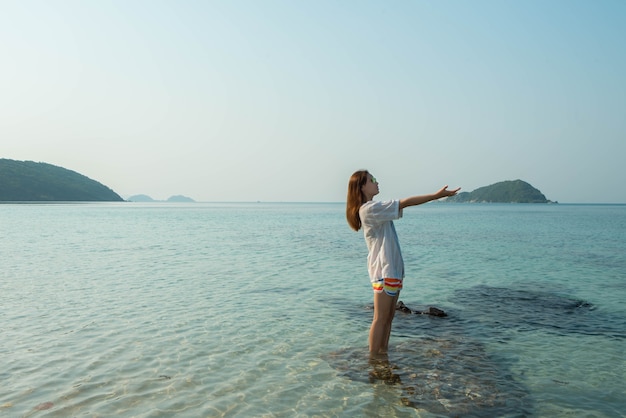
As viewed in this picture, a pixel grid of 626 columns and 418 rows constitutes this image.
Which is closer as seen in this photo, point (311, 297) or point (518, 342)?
point (518, 342)

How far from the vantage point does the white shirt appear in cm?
742

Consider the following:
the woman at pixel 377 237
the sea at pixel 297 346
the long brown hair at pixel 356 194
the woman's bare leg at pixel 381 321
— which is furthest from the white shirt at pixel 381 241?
the sea at pixel 297 346

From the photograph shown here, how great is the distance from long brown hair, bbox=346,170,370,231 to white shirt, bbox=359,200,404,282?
0.13 meters

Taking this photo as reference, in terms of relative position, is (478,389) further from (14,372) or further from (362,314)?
(14,372)

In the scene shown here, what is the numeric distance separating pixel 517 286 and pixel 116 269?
59.4ft

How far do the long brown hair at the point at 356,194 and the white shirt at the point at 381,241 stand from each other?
130 millimetres

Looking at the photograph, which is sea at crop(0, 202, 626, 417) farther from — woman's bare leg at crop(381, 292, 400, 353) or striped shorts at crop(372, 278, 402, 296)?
striped shorts at crop(372, 278, 402, 296)

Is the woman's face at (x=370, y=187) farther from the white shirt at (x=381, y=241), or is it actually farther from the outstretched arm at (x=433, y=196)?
the outstretched arm at (x=433, y=196)

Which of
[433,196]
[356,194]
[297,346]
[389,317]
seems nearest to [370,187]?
[356,194]

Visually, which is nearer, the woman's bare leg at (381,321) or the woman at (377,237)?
the woman at (377,237)

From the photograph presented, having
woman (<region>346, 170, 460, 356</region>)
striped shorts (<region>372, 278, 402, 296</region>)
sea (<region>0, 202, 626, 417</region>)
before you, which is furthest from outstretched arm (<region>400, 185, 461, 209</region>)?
sea (<region>0, 202, 626, 417</region>)

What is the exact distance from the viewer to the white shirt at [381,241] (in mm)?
7422

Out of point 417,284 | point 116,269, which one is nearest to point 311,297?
point 417,284

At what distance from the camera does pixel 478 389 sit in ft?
25.0
